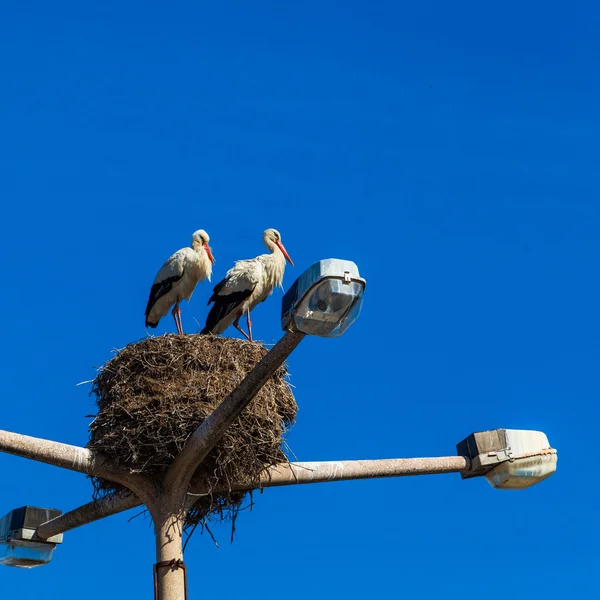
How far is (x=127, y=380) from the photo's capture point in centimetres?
966

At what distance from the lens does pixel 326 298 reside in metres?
5.80

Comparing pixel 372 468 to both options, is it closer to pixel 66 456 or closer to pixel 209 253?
pixel 66 456

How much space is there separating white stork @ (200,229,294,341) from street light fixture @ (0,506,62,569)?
552cm

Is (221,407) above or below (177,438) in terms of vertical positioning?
below

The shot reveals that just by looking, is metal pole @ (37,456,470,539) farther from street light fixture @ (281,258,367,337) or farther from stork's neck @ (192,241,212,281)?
stork's neck @ (192,241,212,281)

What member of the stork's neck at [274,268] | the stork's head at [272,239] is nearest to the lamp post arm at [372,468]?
the stork's neck at [274,268]

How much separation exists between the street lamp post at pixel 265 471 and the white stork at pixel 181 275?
5.91 meters

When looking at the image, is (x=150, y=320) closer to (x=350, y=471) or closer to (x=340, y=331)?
(x=350, y=471)

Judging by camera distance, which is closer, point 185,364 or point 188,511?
point 188,511

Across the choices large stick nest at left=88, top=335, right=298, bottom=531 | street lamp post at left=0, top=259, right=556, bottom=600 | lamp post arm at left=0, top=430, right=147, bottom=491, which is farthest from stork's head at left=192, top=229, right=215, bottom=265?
lamp post arm at left=0, top=430, right=147, bottom=491

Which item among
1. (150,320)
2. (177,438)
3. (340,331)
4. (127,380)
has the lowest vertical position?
(340,331)

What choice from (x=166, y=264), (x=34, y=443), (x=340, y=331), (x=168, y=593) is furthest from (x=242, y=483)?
(x=166, y=264)

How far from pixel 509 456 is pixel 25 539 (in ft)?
11.5

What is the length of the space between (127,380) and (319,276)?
424cm
